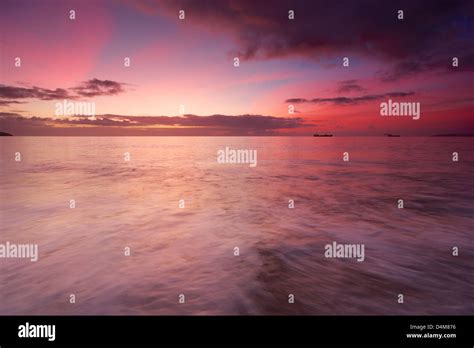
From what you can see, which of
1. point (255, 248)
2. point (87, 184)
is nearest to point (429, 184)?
point (255, 248)

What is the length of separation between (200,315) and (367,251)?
17.3ft

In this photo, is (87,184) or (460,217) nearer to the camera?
(460,217)

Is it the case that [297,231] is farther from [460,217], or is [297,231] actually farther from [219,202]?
[460,217]

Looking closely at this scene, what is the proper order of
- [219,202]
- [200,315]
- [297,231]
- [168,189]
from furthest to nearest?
1. [168,189]
2. [219,202]
3. [297,231]
4. [200,315]

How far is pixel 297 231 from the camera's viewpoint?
10.2 metres

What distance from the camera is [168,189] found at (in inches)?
733

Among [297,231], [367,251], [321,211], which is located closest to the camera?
[367,251]
